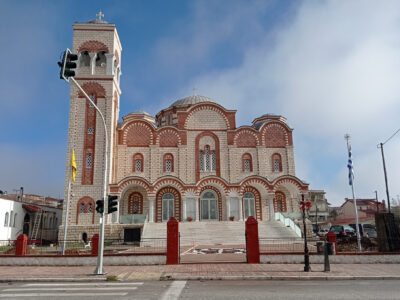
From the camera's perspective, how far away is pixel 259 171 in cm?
3259

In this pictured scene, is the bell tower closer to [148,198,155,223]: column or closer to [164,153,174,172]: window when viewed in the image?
[148,198,155,223]: column

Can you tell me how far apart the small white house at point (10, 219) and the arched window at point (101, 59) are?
1381 cm

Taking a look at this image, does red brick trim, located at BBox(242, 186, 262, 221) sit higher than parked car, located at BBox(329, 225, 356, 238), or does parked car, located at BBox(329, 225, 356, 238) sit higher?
red brick trim, located at BBox(242, 186, 262, 221)

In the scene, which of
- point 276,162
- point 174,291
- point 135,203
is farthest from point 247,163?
point 174,291

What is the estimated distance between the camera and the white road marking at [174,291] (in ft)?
27.7

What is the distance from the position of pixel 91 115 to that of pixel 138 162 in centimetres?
575

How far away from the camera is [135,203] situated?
3095 cm

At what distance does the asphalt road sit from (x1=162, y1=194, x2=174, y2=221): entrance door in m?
19.9

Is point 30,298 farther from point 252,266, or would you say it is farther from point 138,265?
point 252,266

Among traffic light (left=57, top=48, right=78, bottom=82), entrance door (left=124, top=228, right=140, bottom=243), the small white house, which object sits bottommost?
entrance door (left=124, top=228, right=140, bottom=243)

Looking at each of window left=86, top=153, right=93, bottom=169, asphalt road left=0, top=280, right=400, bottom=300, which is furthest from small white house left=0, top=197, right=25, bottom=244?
asphalt road left=0, top=280, right=400, bottom=300

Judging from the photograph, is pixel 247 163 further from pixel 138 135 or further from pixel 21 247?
pixel 21 247

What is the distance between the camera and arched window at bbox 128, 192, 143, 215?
101 feet

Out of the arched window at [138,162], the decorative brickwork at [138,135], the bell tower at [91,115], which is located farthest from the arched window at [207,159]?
the bell tower at [91,115]
